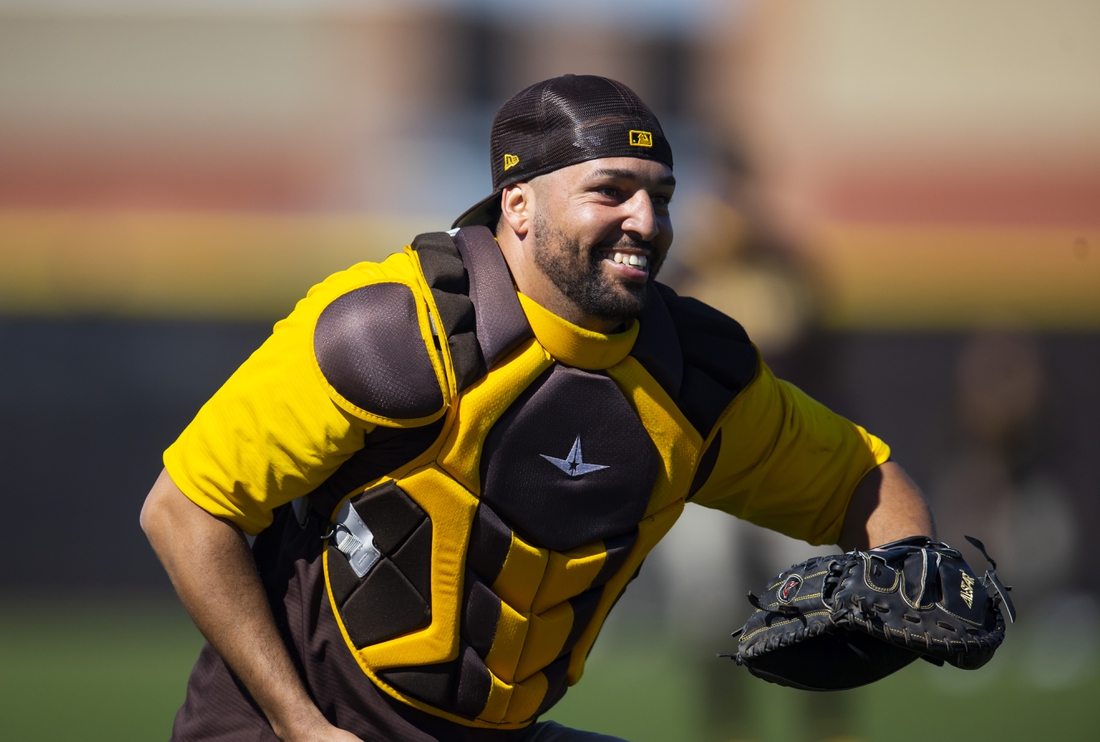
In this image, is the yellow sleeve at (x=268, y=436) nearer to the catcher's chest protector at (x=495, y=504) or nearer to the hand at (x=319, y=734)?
the catcher's chest protector at (x=495, y=504)

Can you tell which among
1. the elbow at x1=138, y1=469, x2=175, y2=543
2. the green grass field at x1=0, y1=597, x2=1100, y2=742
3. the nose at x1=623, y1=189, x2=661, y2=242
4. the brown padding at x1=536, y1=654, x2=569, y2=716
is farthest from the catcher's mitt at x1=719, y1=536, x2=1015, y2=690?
the green grass field at x1=0, y1=597, x2=1100, y2=742

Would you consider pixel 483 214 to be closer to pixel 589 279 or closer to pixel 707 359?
pixel 589 279

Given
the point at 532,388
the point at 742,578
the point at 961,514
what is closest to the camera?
the point at 532,388

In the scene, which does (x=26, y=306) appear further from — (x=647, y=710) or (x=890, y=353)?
(x=890, y=353)

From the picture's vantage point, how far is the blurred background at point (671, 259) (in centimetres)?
585

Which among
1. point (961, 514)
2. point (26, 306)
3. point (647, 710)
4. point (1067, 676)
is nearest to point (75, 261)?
point (26, 306)

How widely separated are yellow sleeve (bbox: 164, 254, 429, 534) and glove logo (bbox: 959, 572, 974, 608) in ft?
4.03

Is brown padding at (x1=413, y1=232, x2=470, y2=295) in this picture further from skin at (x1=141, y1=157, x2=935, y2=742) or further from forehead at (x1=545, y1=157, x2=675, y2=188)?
forehead at (x1=545, y1=157, x2=675, y2=188)

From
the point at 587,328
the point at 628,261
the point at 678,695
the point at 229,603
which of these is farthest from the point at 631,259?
the point at 678,695

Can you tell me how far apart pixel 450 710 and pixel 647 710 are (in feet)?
11.8

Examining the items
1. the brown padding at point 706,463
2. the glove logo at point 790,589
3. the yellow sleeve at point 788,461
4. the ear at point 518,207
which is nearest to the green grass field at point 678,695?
the yellow sleeve at point 788,461

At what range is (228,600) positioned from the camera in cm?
234

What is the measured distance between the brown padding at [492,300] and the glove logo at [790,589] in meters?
0.76

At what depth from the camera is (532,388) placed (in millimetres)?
2482
